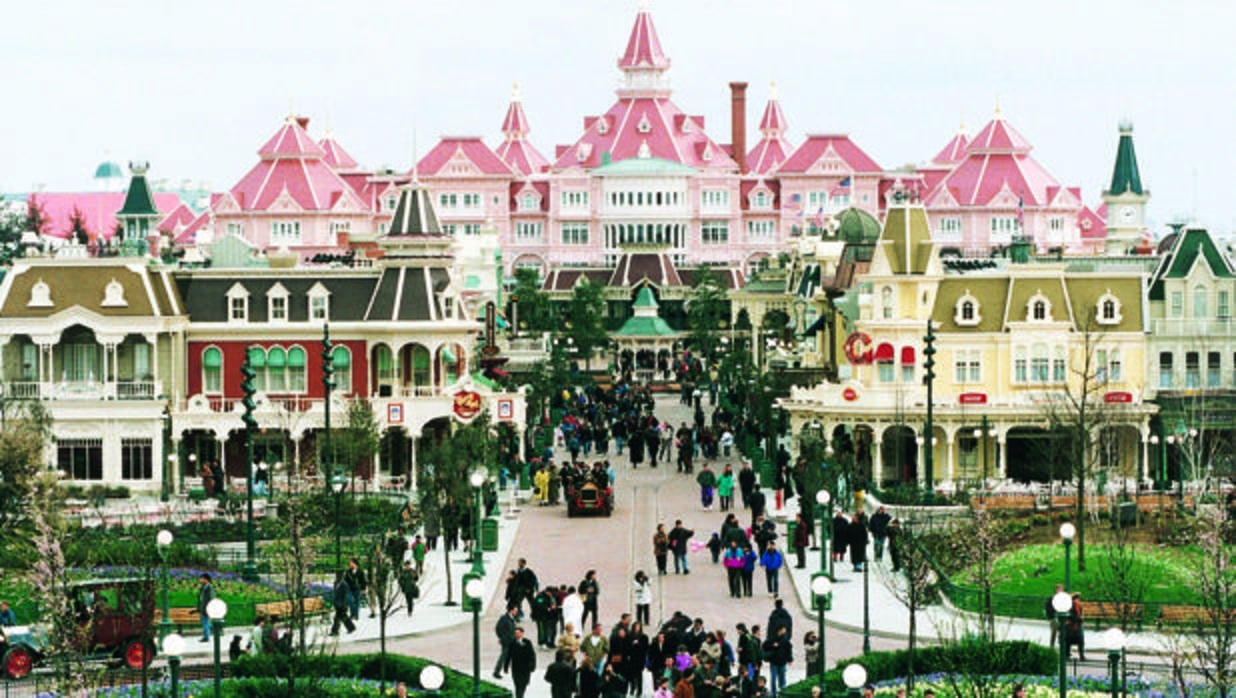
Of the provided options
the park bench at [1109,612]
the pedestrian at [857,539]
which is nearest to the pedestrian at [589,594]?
the park bench at [1109,612]

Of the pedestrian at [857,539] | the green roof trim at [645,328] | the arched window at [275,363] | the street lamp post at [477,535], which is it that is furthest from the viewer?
the green roof trim at [645,328]

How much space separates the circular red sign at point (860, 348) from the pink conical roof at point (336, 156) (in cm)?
11164

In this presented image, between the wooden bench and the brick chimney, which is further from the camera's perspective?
the brick chimney

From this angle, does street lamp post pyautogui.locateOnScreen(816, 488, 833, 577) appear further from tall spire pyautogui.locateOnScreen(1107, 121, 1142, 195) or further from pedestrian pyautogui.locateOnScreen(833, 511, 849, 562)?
tall spire pyautogui.locateOnScreen(1107, 121, 1142, 195)

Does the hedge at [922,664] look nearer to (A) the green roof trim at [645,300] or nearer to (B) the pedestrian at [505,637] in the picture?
(B) the pedestrian at [505,637]

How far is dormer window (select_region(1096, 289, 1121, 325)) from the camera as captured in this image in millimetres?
69562

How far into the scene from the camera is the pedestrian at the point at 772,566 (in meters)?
46.7

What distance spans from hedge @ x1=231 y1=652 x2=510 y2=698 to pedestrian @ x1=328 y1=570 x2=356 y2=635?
3509mm

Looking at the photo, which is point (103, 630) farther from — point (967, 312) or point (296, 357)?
point (967, 312)

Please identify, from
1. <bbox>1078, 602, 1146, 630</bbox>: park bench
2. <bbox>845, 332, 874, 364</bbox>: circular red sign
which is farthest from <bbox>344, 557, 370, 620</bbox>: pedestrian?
<bbox>845, 332, 874, 364</bbox>: circular red sign

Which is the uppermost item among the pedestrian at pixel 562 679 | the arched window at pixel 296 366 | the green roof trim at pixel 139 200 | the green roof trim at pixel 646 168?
the green roof trim at pixel 646 168

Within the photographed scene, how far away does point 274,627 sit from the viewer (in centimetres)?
3728

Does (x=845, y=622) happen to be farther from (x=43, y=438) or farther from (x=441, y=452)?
(x=43, y=438)

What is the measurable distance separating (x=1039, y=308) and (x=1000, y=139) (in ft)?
334
